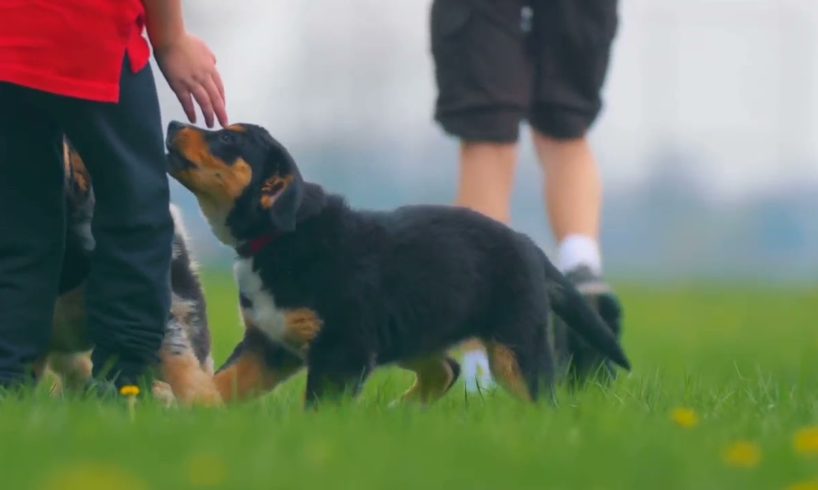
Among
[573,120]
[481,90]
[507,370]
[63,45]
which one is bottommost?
[507,370]

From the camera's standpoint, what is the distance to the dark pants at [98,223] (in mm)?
3947

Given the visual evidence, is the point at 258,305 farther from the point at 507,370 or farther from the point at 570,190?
the point at 570,190

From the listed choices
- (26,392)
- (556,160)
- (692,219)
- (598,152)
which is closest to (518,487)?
(26,392)

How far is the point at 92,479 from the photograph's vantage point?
2.54m

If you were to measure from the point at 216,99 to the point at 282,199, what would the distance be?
31 cm

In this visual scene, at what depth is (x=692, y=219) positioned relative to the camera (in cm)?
1581

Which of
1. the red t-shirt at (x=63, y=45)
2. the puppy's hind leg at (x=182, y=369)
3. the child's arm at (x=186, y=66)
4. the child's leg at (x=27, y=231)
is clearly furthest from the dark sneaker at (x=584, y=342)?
the red t-shirt at (x=63, y=45)

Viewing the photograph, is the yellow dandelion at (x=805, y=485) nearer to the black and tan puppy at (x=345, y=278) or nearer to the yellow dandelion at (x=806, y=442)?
the yellow dandelion at (x=806, y=442)

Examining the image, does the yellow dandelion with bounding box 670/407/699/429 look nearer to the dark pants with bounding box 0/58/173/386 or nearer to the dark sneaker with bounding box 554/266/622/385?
the dark sneaker with bounding box 554/266/622/385

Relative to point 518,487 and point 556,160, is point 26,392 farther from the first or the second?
point 556,160

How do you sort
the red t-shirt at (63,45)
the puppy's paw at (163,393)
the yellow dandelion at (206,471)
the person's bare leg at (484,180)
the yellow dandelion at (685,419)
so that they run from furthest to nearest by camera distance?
1. the person's bare leg at (484,180)
2. the puppy's paw at (163,393)
3. the red t-shirt at (63,45)
4. the yellow dandelion at (685,419)
5. the yellow dandelion at (206,471)

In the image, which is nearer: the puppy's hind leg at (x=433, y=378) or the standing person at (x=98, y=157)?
the standing person at (x=98, y=157)

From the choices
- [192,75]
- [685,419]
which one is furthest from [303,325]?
[685,419]

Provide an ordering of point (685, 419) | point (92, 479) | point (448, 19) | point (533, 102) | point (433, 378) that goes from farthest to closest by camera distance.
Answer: point (533, 102) < point (448, 19) < point (433, 378) < point (685, 419) < point (92, 479)
